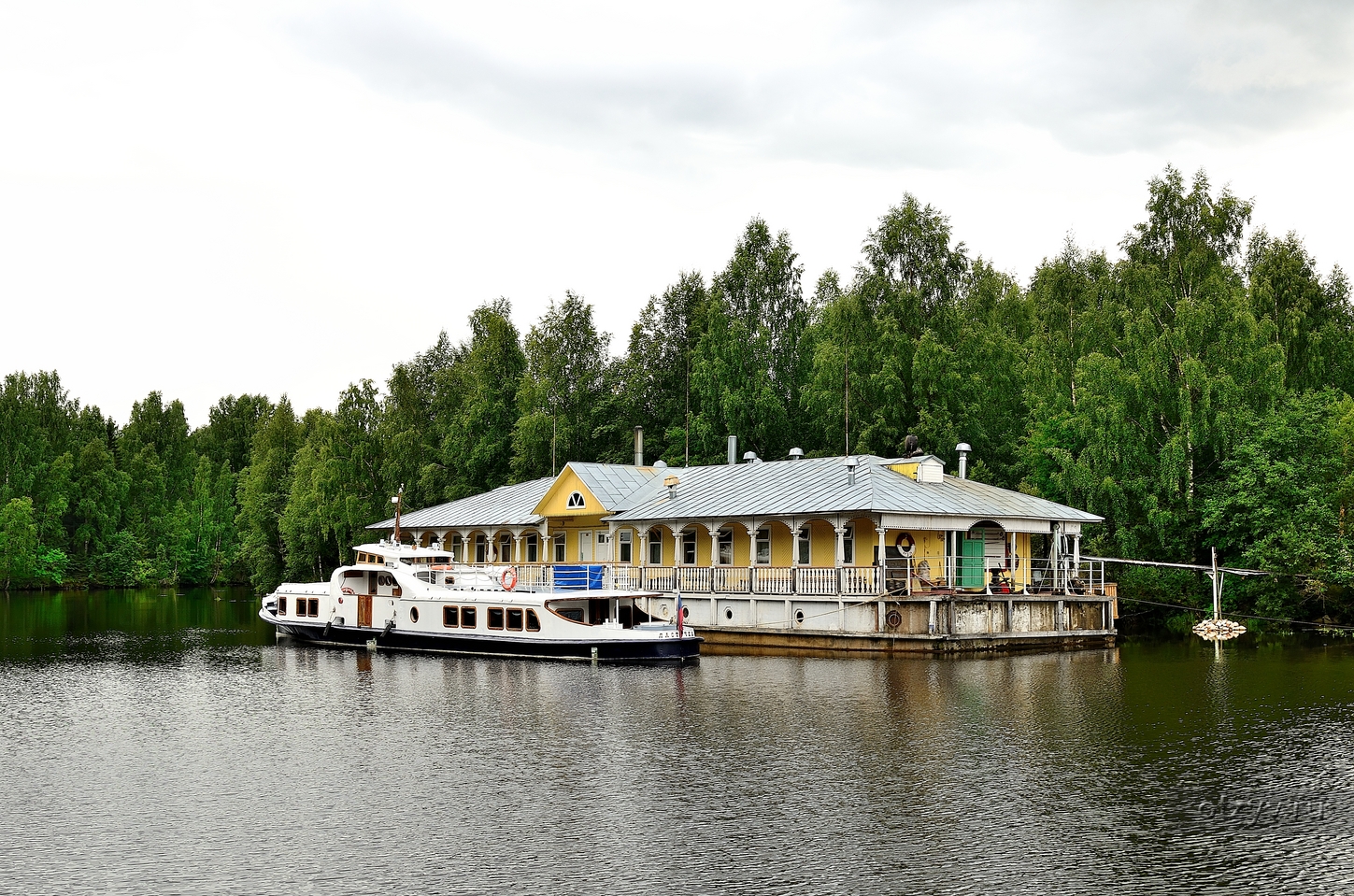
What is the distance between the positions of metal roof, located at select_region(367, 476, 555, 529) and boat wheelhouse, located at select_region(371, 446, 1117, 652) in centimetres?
208

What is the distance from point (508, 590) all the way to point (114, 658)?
13.0 metres

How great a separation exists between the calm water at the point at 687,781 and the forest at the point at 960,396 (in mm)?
16074

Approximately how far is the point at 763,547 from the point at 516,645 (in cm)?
1049

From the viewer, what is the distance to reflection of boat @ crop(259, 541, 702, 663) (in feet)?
118

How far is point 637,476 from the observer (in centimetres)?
5184

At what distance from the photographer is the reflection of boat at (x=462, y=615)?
118 feet

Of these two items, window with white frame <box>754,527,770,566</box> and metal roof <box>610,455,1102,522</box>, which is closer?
A: metal roof <box>610,455,1102,522</box>

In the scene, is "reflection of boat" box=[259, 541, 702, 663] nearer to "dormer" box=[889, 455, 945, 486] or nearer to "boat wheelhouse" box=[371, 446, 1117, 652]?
"boat wheelhouse" box=[371, 446, 1117, 652]

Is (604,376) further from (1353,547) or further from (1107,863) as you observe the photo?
(1107,863)

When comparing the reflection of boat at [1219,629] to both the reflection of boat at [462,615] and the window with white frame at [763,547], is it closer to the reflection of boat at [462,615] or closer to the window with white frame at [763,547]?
the window with white frame at [763,547]

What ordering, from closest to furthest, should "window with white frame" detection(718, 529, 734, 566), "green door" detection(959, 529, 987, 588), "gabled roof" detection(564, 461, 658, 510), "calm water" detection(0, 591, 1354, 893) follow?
"calm water" detection(0, 591, 1354, 893) → "green door" detection(959, 529, 987, 588) → "window with white frame" detection(718, 529, 734, 566) → "gabled roof" detection(564, 461, 658, 510)

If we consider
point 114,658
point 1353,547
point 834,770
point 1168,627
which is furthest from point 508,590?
point 1353,547

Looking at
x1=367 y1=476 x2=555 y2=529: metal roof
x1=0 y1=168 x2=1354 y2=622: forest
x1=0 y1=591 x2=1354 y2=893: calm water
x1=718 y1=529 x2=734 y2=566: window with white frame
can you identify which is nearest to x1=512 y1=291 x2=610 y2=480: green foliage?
x1=0 y1=168 x2=1354 y2=622: forest

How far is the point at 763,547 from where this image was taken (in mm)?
43656
